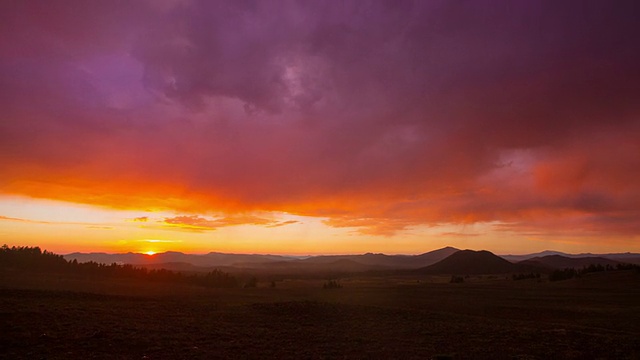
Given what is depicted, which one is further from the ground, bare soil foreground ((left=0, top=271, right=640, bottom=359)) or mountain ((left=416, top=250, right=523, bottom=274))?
mountain ((left=416, top=250, right=523, bottom=274))

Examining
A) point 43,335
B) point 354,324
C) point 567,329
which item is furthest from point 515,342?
point 43,335

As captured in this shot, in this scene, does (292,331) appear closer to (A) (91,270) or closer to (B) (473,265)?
(A) (91,270)

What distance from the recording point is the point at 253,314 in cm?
3278

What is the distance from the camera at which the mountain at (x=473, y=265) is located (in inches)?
6619

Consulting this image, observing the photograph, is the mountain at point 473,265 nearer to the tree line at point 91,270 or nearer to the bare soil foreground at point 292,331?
the tree line at point 91,270

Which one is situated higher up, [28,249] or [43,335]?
Result: [28,249]

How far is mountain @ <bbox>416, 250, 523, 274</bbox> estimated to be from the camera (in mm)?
168125

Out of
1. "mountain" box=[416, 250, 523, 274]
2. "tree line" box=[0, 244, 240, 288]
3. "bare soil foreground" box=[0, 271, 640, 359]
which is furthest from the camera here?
"mountain" box=[416, 250, 523, 274]

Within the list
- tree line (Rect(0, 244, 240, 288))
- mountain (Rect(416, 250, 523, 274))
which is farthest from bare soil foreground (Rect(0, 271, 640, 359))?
mountain (Rect(416, 250, 523, 274))

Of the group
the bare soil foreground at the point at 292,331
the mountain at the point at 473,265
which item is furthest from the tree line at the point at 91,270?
the mountain at the point at 473,265

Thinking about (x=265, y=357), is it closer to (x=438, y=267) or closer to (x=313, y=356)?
(x=313, y=356)

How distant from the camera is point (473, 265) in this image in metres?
177

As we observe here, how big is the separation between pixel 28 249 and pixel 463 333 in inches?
4023

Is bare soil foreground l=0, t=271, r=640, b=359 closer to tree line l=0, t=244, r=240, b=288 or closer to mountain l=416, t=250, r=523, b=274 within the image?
tree line l=0, t=244, r=240, b=288
